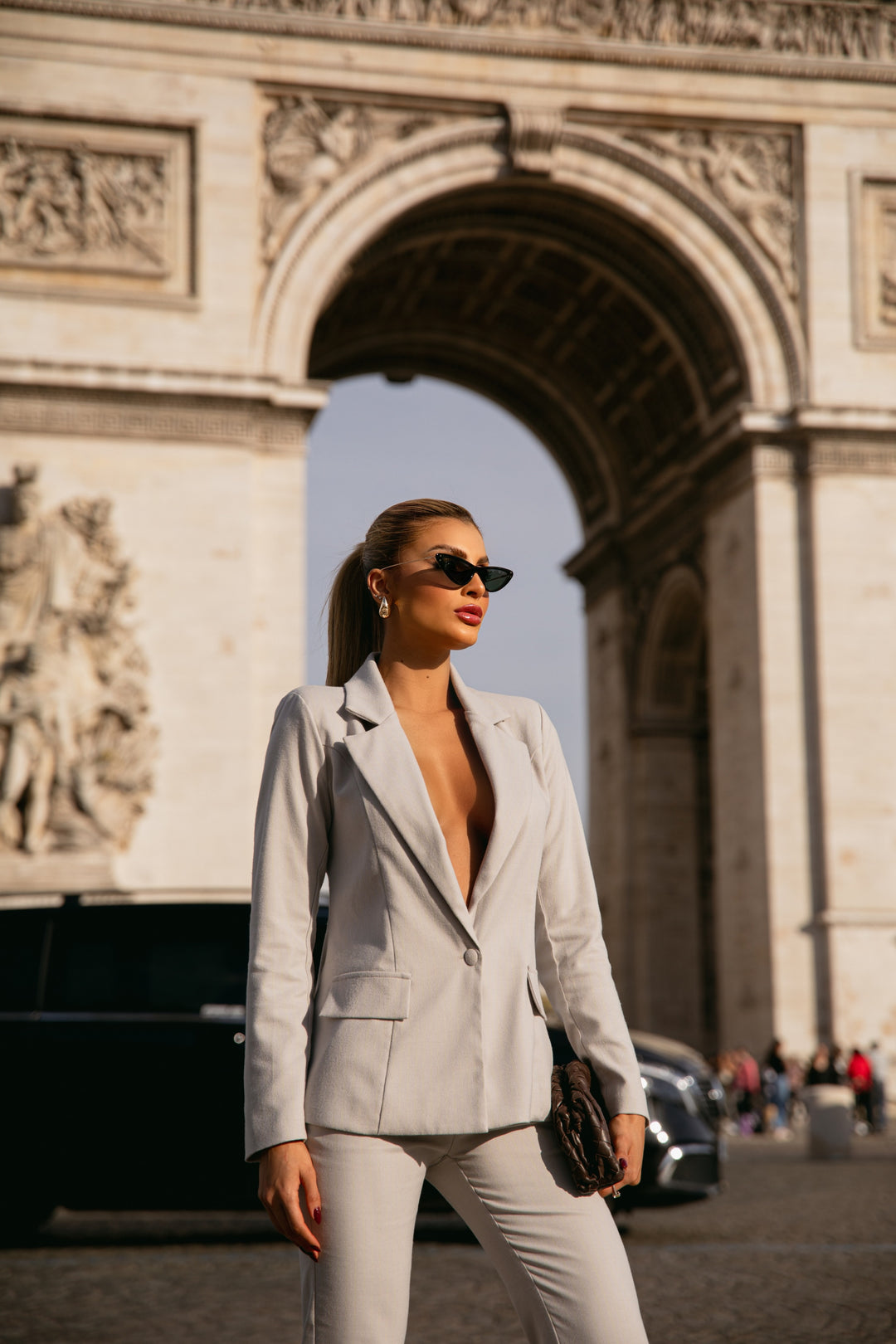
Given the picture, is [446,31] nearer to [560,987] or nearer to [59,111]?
[59,111]

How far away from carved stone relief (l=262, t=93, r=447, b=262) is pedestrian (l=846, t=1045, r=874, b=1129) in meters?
11.2

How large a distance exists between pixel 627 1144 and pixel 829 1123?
13263 mm

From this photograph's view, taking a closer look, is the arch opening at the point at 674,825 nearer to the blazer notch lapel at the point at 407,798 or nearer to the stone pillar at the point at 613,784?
the stone pillar at the point at 613,784

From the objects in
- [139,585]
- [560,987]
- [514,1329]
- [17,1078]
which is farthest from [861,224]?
[560,987]

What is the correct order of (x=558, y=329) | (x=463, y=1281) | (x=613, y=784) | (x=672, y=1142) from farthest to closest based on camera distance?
(x=613, y=784)
(x=558, y=329)
(x=672, y=1142)
(x=463, y=1281)

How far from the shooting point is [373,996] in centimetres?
274

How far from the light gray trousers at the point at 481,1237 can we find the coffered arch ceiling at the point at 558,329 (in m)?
19.5

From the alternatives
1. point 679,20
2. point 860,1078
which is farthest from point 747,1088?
point 679,20

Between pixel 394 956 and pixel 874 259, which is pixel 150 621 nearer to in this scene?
pixel 874 259

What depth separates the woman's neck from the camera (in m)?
3.05

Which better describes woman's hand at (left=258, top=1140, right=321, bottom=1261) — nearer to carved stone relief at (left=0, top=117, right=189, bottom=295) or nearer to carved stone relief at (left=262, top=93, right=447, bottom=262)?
carved stone relief at (left=0, top=117, right=189, bottom=295)

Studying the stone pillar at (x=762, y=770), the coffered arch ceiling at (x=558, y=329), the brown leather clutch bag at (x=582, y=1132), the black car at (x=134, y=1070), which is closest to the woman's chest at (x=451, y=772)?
the brown leather clutch bag at (x=582, y=1132)

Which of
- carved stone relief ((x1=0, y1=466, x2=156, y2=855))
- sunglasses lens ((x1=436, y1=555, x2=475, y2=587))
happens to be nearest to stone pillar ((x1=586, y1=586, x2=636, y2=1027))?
carved stone relief ((x1=0, y1=466, x2=156, y2=855))

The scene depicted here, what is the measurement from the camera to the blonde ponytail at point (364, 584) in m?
3.08
